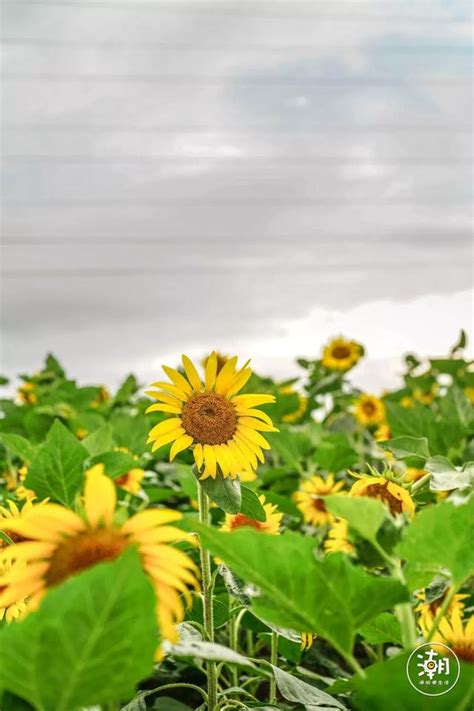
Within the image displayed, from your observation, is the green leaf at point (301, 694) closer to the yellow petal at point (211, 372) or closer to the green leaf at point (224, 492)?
the green leaf at point (224, 492)

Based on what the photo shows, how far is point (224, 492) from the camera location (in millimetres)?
821

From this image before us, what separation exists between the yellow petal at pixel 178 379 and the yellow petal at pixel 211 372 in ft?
0.07

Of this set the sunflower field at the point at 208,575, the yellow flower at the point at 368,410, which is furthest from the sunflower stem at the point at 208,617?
the yellow flower at the point at 368,410

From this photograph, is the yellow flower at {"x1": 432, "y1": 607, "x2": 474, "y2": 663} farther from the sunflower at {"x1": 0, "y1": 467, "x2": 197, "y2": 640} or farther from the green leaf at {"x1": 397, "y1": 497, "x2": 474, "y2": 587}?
the sunflower at {"x1": 0, "y1": 467, "x2": 197, "y2": 640}

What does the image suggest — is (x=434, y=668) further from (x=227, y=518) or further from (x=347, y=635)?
(x=227, y=518)

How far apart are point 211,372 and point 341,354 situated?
2.55m

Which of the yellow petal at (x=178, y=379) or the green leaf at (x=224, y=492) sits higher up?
the yellow petal at (x=178, y=379)

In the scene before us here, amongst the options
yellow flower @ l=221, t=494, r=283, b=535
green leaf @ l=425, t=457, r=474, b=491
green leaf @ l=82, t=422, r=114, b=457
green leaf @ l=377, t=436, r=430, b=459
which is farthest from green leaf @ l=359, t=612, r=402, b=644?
green leaf @ l=82, t=422, r=114, b=457

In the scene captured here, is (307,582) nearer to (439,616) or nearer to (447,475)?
(439,616)

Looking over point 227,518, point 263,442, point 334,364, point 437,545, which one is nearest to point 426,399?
point 334,364

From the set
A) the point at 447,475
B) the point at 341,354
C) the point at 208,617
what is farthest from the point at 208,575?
the point at 341,354

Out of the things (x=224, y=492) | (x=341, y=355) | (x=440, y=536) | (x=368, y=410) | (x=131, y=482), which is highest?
(x=341, y=355)

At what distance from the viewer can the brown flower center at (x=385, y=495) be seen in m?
0.76

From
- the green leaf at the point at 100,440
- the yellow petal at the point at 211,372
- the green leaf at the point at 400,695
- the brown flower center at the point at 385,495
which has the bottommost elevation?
the green leaf at the point at 400,695
